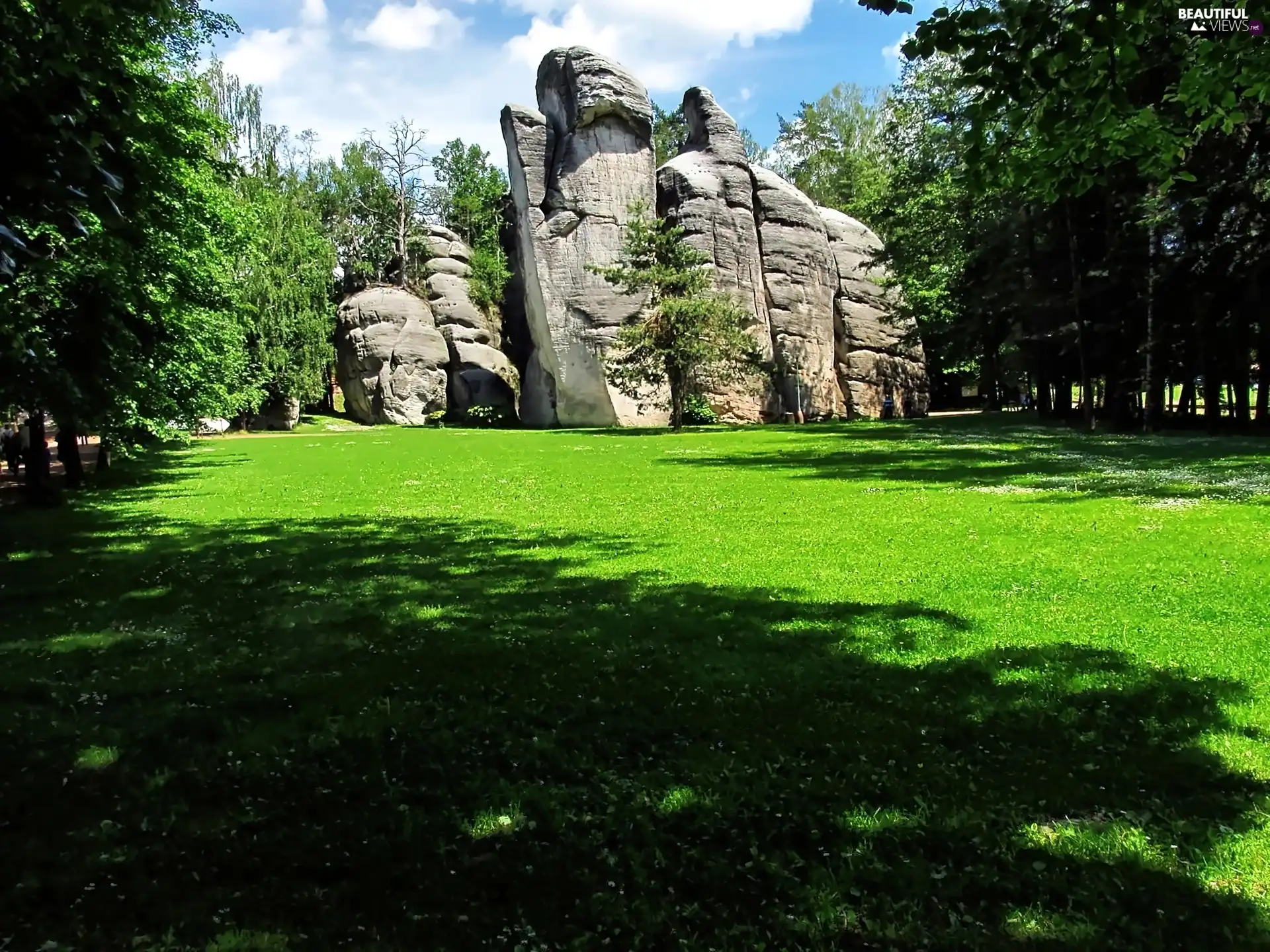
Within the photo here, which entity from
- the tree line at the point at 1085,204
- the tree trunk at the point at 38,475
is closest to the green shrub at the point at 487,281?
the tree line at the point at 1085,204

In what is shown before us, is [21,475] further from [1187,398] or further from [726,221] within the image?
[1187,398]

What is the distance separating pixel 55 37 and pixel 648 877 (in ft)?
18.3

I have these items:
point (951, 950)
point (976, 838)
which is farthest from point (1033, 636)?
point (951, 950)

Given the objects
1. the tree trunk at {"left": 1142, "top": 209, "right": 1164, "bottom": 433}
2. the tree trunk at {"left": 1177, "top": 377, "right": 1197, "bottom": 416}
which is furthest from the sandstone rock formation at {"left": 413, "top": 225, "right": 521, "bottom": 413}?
the tree trunk at {"left": 1177, "top": 377, "right": 1197, "bottom": 416}

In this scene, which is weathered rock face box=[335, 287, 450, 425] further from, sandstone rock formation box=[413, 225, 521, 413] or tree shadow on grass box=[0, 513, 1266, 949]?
tree shadow on grass box=[0, 513, 1266, 949]

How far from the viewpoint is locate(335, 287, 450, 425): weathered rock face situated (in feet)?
181

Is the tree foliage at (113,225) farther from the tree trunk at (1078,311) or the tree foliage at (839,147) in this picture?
the tree foliage at (839,147)

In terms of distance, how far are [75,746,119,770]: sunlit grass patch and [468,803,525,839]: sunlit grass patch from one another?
7.05 ft

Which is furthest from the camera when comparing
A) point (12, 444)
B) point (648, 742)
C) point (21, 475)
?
point (21, 475)

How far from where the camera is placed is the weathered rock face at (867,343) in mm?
51938

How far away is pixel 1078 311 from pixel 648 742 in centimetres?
3150

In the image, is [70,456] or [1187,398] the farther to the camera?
[1187,398]

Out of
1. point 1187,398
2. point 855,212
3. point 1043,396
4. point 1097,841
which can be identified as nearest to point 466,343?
point 855,212

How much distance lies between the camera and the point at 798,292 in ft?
162
